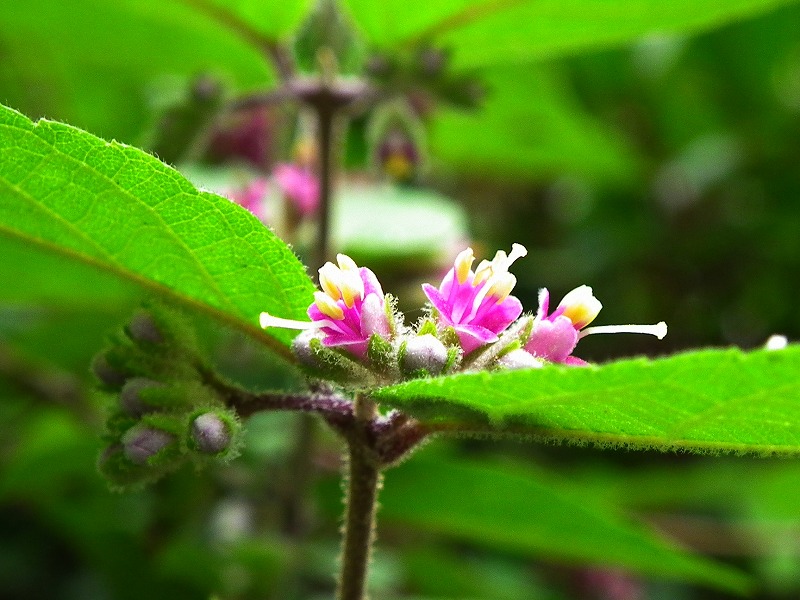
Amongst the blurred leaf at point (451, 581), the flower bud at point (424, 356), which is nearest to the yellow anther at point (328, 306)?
the flower bud at point (424, 356)

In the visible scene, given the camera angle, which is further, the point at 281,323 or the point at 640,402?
the point at 281,323

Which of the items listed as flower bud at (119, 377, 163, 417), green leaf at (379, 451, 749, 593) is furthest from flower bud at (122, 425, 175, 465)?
green leaf at (379, 451, 749, 593)

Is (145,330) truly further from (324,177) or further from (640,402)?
(324,177)

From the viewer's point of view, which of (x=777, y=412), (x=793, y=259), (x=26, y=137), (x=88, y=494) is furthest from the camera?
(x=793, y=259)

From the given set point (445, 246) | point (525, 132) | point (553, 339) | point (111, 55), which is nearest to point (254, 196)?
point (445, 246)

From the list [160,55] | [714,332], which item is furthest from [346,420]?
[714,332]

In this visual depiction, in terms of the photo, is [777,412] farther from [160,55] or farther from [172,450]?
[160,55]

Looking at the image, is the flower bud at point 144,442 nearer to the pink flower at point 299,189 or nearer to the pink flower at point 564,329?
the pink flower at point 564,329
